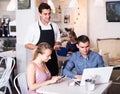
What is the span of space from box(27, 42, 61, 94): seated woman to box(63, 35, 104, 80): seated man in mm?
342

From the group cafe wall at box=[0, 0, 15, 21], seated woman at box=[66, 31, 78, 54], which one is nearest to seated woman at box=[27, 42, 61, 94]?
seated woman at box=[66, 31, 78, 54]

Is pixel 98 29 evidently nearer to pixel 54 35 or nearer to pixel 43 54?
pixel 54 35

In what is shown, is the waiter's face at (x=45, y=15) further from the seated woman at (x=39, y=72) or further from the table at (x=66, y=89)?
the table at (x=66, y=89)

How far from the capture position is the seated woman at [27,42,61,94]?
2.57 metres

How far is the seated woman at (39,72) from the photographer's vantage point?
2.57m

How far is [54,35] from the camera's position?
11.9ft

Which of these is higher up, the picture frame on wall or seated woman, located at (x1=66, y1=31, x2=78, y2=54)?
the picture frame on wall

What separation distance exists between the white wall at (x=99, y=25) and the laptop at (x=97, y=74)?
4283mm

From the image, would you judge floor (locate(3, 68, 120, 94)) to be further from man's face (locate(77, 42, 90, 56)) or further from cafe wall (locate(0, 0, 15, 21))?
cafe wall (locate(0, 0, 15, 21))

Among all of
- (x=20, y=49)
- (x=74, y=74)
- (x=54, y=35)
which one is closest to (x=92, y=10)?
(x=20, y=49)

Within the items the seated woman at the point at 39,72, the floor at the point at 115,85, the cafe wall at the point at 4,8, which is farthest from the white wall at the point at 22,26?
the cafe wall at the point at 4,8

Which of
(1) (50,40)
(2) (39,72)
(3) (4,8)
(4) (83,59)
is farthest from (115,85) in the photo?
(3) (4,8)

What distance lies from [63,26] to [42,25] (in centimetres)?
359

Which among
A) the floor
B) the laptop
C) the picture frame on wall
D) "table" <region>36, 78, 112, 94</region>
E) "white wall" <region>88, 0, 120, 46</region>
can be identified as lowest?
the floor
